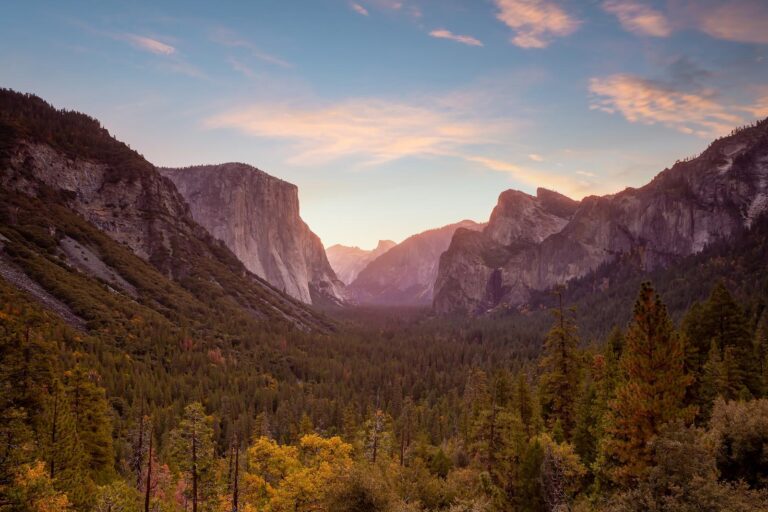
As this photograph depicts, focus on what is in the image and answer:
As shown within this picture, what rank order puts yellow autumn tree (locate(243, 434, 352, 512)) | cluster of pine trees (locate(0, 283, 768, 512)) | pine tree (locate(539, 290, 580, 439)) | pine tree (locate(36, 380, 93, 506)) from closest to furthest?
cluster of pine trees (locate(0, 283, 768, 512)) → pine tree (locate(36, 380, 93, 506)) → yellow autumn tree (locate(243, 434, 352, 512)) → pine tree (locate(539, 290, 580, 439))

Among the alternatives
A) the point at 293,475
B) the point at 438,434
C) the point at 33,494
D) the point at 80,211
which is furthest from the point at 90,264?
the point at 33,494

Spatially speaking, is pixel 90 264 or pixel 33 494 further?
pixel 90 264

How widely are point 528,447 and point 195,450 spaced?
76.8 feet

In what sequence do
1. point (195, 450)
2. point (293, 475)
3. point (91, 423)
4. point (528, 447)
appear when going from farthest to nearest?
point (91, 423)
point (528, 447)
point (293, 475)
point (195, 450)

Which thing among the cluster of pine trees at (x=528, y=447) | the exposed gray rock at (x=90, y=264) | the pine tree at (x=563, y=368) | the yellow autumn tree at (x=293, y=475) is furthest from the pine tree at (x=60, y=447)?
the exposed gray rock at (x=90, y=264)

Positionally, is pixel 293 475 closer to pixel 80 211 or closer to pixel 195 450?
pixel 195 450

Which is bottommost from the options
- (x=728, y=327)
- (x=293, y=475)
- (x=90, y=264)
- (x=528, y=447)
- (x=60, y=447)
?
(x=293, y=475)

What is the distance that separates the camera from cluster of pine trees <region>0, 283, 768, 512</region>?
21516mm

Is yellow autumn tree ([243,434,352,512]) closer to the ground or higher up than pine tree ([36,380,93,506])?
closer to the ground

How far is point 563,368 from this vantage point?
39125 millimetres

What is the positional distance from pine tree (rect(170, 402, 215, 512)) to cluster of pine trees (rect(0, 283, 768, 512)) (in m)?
0.08

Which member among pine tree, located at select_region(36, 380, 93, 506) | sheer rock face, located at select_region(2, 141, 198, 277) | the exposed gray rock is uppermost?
sheer rock face, located at select_region(2, 141, 198, 277)

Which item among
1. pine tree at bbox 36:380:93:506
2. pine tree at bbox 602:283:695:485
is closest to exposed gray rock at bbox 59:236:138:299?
pine tree at bbox 36:380:93:506

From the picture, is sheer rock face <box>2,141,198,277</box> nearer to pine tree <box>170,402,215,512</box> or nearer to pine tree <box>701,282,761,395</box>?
pine tree <box>170,402,215,512</box>
